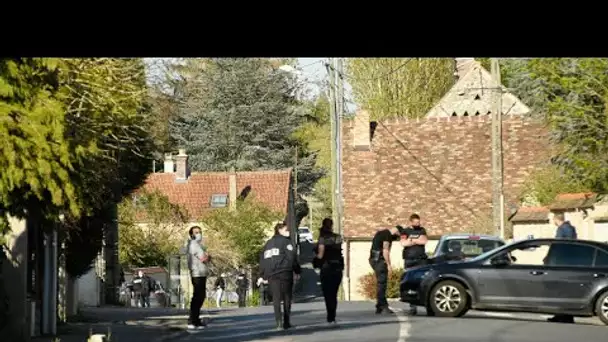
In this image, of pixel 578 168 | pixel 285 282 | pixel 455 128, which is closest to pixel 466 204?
pixel 455 128

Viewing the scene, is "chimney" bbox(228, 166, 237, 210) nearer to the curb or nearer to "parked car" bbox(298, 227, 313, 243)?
"parked car" bbox(298, 227, 313, 243)

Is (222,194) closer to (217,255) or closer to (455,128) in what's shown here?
(217,255)

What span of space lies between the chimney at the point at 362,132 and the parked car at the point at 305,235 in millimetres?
27730

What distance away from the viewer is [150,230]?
182ft

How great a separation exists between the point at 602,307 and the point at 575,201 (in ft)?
40.8

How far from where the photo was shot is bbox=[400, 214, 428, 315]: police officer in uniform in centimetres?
2533

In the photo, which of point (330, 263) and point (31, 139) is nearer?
point (31, 139)

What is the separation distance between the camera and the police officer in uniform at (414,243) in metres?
25.3

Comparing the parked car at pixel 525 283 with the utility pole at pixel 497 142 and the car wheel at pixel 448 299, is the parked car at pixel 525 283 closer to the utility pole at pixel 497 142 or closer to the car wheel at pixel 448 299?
the car wheel at pixel 448 299

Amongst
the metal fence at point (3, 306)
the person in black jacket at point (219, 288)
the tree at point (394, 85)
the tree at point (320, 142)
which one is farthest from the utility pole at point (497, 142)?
the tree at point (320, 142)

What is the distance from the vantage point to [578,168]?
100 ft

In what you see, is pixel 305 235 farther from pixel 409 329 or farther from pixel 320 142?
pixel 409 329

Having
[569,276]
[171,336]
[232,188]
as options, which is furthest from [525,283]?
[232,188]
